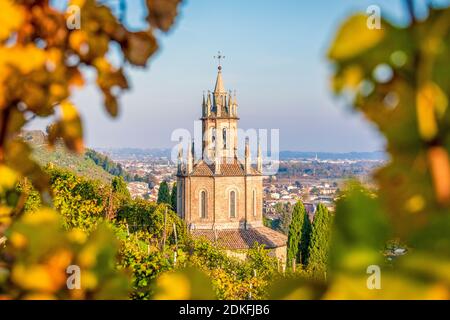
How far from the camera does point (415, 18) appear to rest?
454mm

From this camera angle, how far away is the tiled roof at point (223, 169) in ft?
90.0

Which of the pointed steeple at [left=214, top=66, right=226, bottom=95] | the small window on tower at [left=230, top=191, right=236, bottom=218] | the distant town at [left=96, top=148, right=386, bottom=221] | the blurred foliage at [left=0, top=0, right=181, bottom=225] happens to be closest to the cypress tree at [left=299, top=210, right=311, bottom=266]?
the distant town at [left=96, top=148, right=386, bottom=221]

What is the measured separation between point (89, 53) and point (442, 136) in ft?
1.49

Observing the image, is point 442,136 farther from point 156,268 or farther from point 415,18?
point 156,268

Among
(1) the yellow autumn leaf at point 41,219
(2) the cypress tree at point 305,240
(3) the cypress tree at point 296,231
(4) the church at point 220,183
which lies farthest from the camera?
(4) the church at point 220,183

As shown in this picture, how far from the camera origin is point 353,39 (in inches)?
16.9

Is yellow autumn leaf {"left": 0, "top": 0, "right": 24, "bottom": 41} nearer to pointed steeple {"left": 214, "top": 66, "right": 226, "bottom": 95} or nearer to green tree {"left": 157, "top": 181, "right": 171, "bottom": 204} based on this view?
pointed steeple {"left": 214, "top": 66, "right": 226, "bottom": 95}

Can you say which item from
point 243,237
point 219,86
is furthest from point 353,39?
point 219,86

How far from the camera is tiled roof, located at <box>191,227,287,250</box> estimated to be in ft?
83.1

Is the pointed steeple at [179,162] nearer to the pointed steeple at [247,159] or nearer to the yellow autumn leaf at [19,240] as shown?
the pointed steeple at [247,159]

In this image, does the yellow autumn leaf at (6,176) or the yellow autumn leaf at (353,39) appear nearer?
the yellow autumn leaf at (353,39)

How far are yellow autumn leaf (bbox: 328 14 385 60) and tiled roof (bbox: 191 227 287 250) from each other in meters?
24.6

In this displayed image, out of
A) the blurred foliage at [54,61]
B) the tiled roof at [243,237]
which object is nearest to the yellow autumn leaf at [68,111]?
the blurred foliage at [54,61]

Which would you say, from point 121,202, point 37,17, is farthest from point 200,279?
point 121,202
